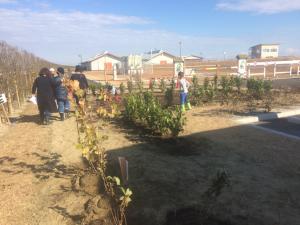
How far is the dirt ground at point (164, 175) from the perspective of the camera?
157 inches

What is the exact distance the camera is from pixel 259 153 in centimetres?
615

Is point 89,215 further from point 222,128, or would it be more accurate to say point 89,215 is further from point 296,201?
point 222,128

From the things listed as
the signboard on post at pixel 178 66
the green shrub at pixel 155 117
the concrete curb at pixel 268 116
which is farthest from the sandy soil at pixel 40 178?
the signboard on post at pixel 178 66

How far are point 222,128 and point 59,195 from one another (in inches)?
192

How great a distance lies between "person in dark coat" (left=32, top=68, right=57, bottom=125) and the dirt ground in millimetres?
1229

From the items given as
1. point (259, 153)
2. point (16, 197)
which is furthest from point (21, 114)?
point (259, 153)

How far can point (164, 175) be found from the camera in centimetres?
512

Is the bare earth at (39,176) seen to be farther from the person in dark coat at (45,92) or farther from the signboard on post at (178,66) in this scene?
the signboard on post at (178,66)

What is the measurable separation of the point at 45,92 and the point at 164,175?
18.1 ft

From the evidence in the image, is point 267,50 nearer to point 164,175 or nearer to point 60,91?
point 60,91

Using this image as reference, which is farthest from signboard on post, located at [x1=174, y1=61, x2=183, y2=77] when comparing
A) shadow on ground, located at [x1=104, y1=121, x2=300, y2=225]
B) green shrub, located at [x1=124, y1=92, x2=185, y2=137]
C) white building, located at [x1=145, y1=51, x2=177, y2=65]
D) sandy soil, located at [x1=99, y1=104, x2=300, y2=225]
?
white building, located at [x1=145, y1=51, x2=177, y2=65]

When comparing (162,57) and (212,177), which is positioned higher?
(162,57)

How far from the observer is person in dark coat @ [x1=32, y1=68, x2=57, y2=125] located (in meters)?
9.34

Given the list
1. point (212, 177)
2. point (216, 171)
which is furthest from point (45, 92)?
point (212, 177)
